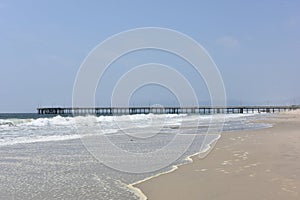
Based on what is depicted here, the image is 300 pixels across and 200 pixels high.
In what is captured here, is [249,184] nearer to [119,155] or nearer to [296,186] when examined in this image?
[296,186]

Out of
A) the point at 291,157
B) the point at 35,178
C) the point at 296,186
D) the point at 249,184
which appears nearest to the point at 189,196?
the point at 249,184

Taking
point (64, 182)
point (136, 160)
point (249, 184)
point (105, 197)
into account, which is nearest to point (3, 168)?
point (64, 182)

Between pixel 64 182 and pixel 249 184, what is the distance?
3.69 meters

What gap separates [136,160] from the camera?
10.8m

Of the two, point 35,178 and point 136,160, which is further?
point 136,160

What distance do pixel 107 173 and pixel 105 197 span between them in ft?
7.95

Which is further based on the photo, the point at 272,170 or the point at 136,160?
the point at 136,160

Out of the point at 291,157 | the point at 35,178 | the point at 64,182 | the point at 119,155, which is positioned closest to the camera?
the point at 64,182

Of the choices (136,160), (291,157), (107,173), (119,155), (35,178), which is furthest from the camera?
(119,155)

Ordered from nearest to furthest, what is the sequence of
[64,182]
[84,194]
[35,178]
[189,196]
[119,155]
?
[189,196], [84,194], [64,182], [35,178], [119,155]

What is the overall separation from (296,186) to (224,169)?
7.59 ft

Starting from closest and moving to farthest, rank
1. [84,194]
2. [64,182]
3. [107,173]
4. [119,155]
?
[84,194] → [64,182] → [107,173] → [119,155]

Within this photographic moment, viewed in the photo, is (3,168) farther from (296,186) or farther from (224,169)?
(296,186)

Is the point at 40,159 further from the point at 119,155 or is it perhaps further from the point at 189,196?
the point at 189,196
